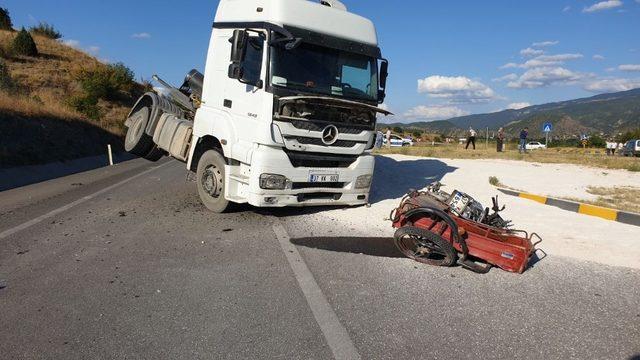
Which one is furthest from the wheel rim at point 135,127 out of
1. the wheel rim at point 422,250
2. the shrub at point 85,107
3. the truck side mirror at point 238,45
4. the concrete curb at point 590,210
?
the shrub at point 85,107

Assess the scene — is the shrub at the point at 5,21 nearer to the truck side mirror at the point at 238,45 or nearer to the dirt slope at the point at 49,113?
Answer: the dirt slope at the point at 49,113

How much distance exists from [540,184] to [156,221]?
9837 mm

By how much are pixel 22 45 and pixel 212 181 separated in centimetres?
3777

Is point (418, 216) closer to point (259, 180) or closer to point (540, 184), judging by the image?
point (259, 180)

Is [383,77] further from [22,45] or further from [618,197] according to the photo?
[22,45]

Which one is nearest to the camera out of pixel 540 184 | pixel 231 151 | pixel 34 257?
pixel 34 257

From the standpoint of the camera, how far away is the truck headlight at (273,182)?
22.4 feet

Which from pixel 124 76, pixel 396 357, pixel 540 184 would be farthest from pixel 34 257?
pixel 124 76

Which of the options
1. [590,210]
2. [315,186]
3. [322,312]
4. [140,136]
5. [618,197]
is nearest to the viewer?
[322,312]

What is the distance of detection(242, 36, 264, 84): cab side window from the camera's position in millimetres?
6934

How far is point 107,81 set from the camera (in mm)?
36688

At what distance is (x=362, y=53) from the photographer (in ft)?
25.4

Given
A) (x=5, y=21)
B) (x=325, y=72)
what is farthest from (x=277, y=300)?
(x=5, y=21)

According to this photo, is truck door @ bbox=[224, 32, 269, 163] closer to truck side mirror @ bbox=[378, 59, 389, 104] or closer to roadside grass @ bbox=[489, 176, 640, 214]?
Result: truck side mirror @ bbox=[378, 59, 389, 104]
